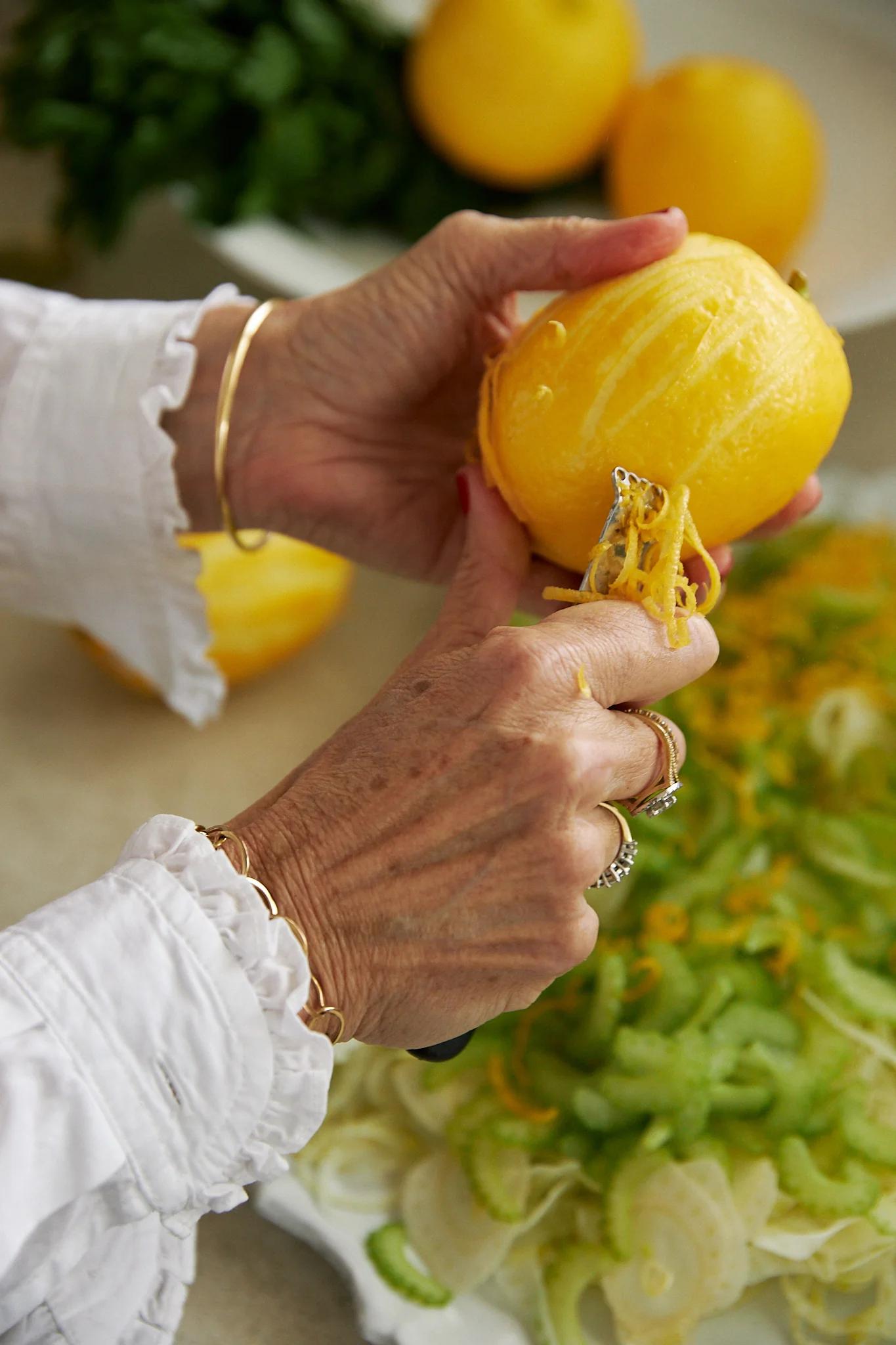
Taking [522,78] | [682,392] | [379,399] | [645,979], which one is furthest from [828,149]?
[645,979]

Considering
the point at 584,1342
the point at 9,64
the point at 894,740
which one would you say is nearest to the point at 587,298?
the point at 894,740

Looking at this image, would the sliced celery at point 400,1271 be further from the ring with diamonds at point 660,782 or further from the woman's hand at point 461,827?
the ring with diamonds at point 660,782

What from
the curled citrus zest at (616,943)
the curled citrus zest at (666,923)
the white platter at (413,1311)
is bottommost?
the white platter at (413,1311)

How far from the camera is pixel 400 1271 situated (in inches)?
35.8

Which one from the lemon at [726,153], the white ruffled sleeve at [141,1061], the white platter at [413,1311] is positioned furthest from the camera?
the lemon at [726,153]

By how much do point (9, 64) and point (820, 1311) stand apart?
1.80 meters

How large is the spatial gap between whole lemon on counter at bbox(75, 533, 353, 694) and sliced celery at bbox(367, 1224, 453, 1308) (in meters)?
0.64

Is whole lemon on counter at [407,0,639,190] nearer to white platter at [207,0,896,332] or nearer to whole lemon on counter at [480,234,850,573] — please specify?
white platter at [207,0,896,332]

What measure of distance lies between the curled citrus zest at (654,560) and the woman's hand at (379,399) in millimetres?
200

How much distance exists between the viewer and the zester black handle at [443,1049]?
77 cm

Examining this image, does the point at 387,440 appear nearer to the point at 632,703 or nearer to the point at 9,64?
the point at 632,703

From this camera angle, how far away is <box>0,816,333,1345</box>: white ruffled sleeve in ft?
1.97

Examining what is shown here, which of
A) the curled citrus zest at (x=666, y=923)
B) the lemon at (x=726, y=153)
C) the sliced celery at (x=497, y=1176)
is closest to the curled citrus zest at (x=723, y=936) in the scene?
the curled citrus zest at (x=666, y=923)

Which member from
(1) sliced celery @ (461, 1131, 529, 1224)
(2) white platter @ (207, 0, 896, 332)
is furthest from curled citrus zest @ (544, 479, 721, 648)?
(2) white platter @ (207, 0, 896, 332)
